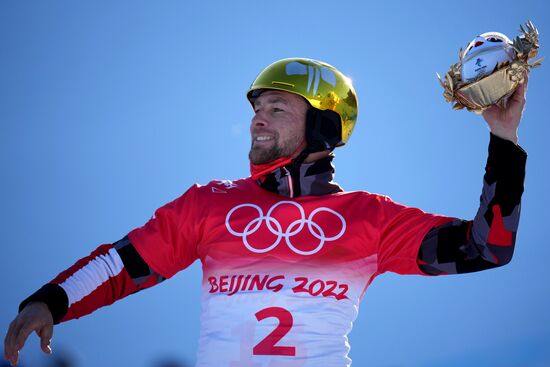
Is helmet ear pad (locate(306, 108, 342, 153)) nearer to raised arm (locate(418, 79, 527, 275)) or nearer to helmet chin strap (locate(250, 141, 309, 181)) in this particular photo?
helmet chin strap (locate(250, 141, 309, 181))

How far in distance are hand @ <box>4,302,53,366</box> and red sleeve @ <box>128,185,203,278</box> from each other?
1102 millimetres

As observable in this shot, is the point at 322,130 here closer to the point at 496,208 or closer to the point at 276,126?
the point at 276,126

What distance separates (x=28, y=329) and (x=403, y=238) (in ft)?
10.3

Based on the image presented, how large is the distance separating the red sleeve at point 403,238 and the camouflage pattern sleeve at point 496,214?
1.20 ft

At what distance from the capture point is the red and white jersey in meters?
6.51

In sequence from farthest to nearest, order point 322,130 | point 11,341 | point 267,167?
1. point 322,130
2. point 267,167
3. point 11,341

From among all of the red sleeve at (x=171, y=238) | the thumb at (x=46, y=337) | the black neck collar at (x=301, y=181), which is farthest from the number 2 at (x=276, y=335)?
the thumb at (x=46, y=337)

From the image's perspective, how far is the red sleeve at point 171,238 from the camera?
7371mm

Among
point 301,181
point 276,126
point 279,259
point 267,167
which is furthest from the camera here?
point 276,126

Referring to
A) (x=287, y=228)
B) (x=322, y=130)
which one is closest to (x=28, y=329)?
(x=287, y=228)

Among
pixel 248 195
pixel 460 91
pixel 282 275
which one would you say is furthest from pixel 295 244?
pixel 460 91

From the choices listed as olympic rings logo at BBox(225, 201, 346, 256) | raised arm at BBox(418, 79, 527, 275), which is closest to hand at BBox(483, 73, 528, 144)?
raised arm at BBox(418, 79, 527, 275)

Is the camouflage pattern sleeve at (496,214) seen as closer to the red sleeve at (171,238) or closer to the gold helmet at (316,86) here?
the gold helmet at (316,86)

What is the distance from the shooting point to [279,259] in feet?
22.7
